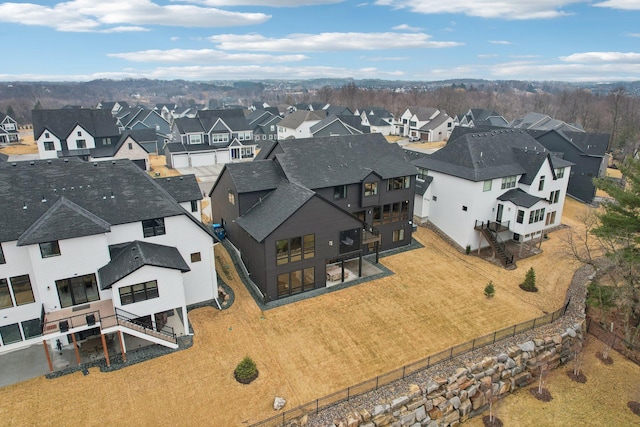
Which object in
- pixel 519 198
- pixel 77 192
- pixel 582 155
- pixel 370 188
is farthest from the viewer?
pixel 582 155

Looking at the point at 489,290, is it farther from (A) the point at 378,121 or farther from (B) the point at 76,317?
(A) the point at 378,121

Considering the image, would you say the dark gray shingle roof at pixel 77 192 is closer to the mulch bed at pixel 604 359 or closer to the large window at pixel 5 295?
the large window at pixel 5 295

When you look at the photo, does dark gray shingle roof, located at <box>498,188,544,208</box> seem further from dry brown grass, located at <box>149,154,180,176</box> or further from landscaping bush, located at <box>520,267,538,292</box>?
dry brown grass, located at <box>149,154,180,176</box>

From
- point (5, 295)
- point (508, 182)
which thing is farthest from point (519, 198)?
point (5, 295)

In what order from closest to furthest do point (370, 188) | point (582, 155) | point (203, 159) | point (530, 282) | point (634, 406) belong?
point (634, 406) → point (530, 282) → point (370, 188) → point (582, 155) → point (203, 159)

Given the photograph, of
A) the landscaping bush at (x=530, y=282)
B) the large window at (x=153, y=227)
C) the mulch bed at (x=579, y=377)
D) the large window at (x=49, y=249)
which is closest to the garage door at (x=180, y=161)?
the large window at (x=153, y=227)

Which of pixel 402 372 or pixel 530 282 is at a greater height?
pixel 530 282

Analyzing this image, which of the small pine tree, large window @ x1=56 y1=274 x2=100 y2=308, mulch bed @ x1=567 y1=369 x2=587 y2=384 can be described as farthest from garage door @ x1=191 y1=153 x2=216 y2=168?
mulch bed @ x1=567 y1=369 x2=587 y2=384
